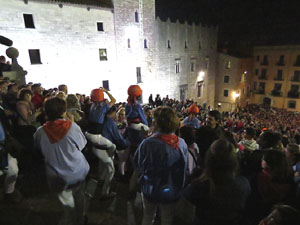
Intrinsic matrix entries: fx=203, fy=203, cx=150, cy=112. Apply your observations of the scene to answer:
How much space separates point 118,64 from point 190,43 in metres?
12.7

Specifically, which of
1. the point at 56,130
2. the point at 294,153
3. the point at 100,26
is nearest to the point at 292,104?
the point at 100,26

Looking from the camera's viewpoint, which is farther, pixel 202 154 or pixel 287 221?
pixel 202 154

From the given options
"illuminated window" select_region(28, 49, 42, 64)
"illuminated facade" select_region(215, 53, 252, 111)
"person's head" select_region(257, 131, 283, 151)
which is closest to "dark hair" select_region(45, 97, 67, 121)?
"person's head" select_region(257, 131, 283, 151)

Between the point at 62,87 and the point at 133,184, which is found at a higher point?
the point at 62,87

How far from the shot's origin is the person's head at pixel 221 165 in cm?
185

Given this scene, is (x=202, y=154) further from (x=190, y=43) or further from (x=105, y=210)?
(x=190, y=43)

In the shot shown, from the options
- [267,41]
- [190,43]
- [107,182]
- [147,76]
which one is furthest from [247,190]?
[267,41]

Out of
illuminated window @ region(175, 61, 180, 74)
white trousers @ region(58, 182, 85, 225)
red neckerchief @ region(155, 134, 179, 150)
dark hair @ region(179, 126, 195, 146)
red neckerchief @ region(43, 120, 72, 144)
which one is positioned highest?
illuminated window @ region(175, 61, 180, 74)

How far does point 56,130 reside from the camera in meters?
2.44

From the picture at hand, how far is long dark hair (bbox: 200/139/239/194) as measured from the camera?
1.85 metres

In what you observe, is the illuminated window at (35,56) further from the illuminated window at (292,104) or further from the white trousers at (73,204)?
Result: the illuminated window at (292,104)

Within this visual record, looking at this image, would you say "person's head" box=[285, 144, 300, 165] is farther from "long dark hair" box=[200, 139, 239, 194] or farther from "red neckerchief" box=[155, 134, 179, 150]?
"red neckerchief" box=[155, 134, 179, 150]

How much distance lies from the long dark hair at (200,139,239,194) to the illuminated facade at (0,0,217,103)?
16620mm

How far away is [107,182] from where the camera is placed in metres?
3.60
